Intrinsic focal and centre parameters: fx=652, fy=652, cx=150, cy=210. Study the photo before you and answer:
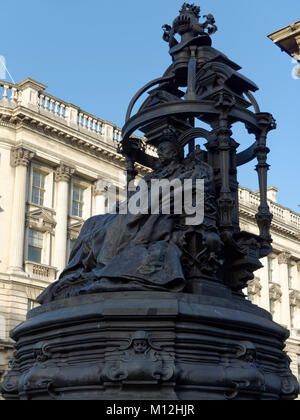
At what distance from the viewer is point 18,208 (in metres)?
32.2

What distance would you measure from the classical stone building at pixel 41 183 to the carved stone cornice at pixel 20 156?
51 millimetres

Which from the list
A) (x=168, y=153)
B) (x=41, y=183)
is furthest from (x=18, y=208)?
(x=168, y=153)

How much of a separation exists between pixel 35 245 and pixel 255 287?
17.9 m

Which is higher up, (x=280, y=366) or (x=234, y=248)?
(x=234, y=248)

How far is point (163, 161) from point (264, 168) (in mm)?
1262

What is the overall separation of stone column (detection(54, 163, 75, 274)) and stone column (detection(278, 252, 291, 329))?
20.3m

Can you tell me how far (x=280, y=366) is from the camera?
6.56m

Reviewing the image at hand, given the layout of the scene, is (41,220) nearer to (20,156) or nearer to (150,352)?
(20,156)

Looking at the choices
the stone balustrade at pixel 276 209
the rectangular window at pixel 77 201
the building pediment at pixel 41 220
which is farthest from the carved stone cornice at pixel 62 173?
the stone balustrade at pixel 276 209

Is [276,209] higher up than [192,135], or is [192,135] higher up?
[276,209]

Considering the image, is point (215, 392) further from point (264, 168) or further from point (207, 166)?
point (264, 168)
